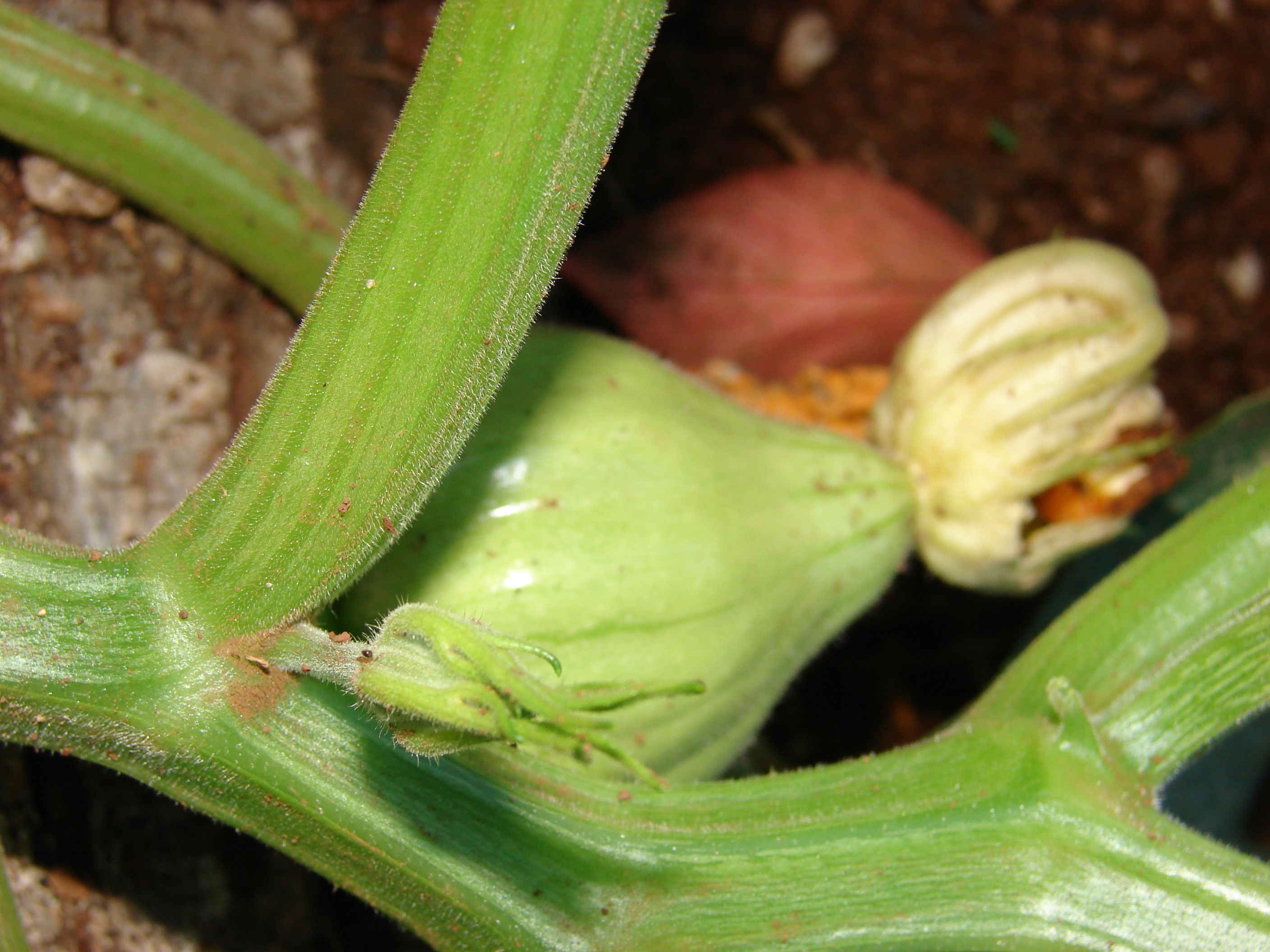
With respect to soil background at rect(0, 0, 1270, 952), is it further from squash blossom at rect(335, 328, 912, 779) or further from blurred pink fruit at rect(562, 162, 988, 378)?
squash blossom at rect(335, 328, 912, 779)

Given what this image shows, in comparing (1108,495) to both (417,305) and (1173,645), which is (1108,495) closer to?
(1173,645)

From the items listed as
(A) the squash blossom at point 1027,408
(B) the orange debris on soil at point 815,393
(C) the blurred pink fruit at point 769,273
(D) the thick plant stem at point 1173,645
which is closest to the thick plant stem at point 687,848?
(D) the thick plant stem at point 1173,645

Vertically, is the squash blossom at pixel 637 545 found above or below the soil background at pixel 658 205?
below

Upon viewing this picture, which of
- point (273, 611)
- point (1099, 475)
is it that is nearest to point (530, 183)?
point (273, 611)

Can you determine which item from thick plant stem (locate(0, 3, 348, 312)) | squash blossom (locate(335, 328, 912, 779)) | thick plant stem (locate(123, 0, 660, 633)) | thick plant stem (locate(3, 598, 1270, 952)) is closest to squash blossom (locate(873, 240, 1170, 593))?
squash blossom (locate(335, 328, 912, 779))

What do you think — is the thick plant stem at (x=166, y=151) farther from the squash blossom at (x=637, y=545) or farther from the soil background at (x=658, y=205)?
the squash blossom at (x=637, y=545)

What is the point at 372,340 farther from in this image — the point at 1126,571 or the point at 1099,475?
the point at 1099,475
